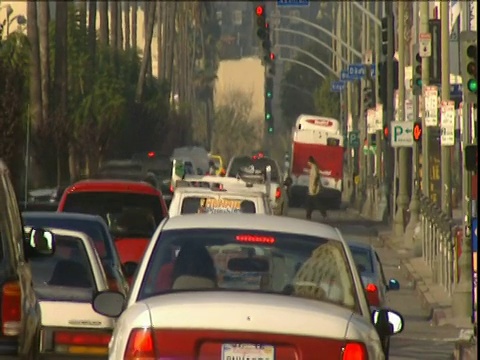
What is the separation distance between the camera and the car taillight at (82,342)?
13.6 meters

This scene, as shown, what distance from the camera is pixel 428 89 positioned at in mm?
31062

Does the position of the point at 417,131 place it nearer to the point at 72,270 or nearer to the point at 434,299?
the point at 434,299

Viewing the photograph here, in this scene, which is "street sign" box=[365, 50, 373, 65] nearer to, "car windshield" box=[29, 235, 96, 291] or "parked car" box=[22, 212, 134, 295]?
"parked car" box=[22, 212, 134, 295]

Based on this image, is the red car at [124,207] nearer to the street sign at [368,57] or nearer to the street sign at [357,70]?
the street sign at [357,70]

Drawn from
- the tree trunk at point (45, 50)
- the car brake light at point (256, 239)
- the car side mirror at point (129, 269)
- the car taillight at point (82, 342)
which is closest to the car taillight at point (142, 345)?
the car brake light at point (256, 239)

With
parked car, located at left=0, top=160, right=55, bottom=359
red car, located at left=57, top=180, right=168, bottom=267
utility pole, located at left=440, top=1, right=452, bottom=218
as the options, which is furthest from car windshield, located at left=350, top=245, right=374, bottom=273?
parked car, located at left=0, top=160, right=55, bottom=359

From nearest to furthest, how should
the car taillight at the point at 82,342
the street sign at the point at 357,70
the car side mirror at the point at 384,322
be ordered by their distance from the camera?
1. the car side mirror at the point at 384,322
2. the car taillight at the point at 82,342
3. the street sign at the point at 357,70

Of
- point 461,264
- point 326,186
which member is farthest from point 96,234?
point 326,186

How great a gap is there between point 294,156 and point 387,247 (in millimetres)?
23868

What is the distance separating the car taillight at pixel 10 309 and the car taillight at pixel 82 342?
400 cm

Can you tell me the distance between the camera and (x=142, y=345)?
8430 mm

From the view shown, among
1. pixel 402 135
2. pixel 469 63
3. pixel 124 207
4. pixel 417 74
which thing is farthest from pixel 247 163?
pixel 469 63

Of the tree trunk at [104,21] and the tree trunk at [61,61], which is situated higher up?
the tree trunk at [104,21]

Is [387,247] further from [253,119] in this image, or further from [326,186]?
[253,119]
